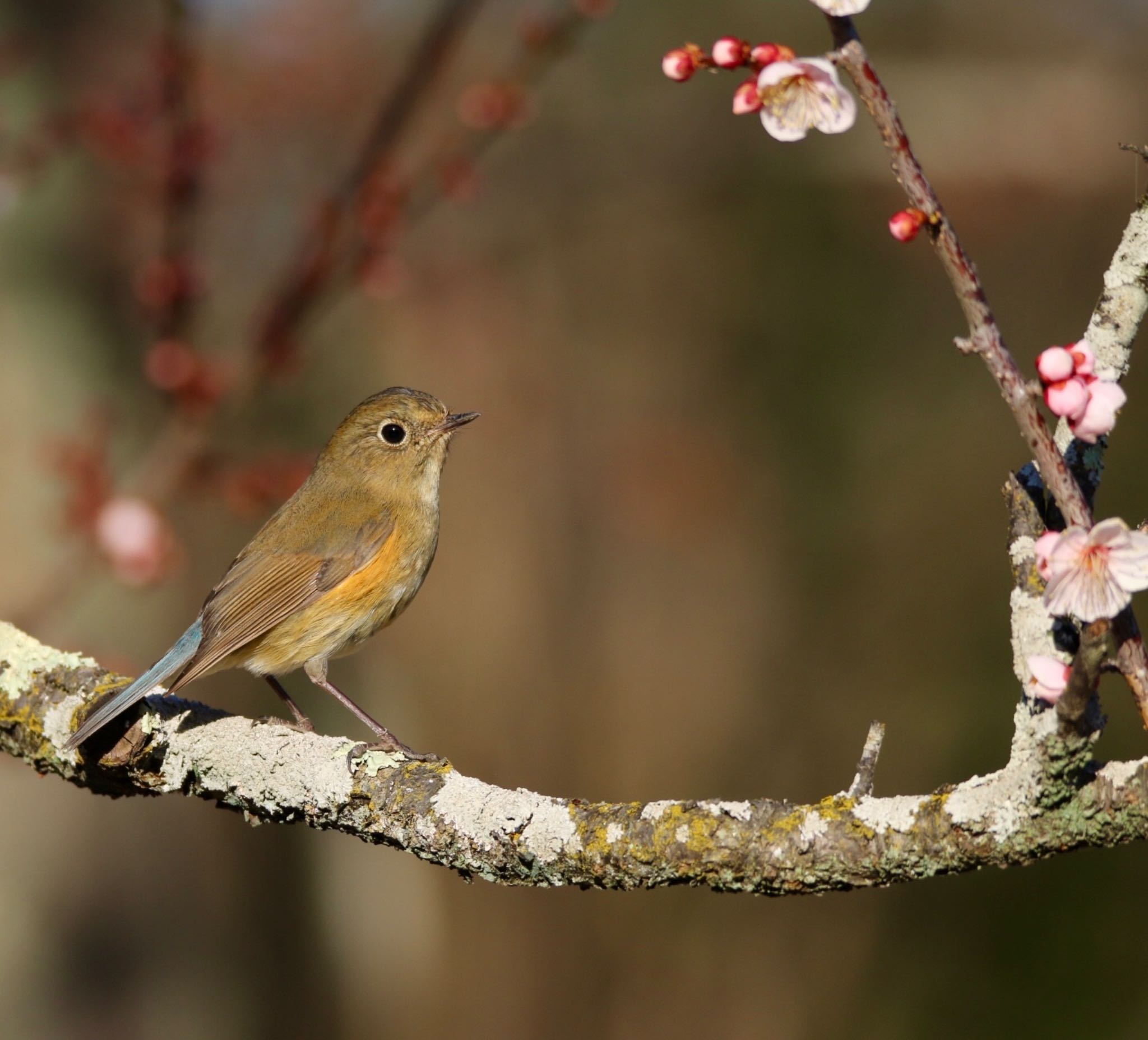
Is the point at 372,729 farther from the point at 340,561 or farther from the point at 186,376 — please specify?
the point at 186,376

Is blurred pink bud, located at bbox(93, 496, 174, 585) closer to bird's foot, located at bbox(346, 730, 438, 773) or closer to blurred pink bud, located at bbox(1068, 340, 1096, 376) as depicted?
bird's foot, located at bbox(346, 730, 438, 773)

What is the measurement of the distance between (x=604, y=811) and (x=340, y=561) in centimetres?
207

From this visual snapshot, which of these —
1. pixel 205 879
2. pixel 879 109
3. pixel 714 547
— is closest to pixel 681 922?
pixel 205 879

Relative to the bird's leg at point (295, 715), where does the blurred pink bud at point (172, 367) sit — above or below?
above

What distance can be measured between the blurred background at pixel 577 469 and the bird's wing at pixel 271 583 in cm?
24

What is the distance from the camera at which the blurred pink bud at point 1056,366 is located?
1572mm

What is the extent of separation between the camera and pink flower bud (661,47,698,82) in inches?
66.1

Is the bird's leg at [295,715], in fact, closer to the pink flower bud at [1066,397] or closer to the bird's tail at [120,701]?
the bird's tail at [120,701]

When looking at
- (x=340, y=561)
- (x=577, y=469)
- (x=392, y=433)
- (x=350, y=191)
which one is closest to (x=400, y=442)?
(x=392, y=433)

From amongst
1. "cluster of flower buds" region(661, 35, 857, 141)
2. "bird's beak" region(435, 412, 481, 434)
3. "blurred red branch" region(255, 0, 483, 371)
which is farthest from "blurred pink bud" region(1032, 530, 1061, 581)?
"bird's beak" region(435, 412, 481, 434)

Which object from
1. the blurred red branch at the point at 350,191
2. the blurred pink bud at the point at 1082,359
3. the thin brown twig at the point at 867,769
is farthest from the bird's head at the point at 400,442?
the blurred pink bud at the point at 1082,359

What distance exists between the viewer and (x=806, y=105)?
168cm

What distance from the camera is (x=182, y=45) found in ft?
10.6

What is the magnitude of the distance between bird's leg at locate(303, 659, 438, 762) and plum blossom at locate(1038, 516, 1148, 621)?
4.62 ft
